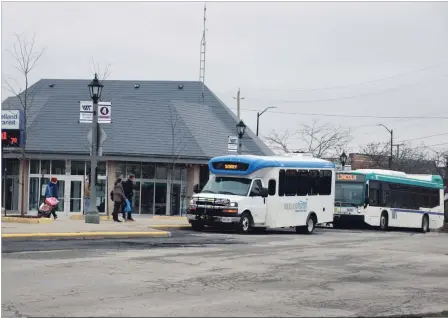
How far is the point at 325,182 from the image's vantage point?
3127 centimetres

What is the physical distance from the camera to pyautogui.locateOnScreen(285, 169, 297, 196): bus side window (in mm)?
28781

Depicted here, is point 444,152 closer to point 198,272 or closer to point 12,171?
point 12,171

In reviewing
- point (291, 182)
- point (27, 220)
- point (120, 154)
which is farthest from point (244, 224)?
point (120, 154)

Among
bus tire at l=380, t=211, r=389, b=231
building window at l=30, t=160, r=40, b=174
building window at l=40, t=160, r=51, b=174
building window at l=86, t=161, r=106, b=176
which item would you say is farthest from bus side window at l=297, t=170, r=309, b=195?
building window at l=30, t=160, r=40, b=174

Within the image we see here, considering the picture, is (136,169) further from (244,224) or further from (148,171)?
(244,224)

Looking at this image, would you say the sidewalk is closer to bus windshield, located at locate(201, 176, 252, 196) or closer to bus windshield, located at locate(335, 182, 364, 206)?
bus windshield, located at locate(201, 176, 252, 196)

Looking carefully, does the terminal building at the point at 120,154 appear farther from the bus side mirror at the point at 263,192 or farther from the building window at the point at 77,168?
the bus side mirror at the point at 263,192

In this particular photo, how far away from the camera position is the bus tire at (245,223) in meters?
26.6

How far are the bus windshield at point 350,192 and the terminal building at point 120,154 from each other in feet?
45.3

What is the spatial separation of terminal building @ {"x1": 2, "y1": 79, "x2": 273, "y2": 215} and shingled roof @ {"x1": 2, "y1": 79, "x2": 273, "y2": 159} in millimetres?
65

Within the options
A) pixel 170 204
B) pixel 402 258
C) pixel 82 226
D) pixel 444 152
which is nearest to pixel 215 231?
pixel 82 226

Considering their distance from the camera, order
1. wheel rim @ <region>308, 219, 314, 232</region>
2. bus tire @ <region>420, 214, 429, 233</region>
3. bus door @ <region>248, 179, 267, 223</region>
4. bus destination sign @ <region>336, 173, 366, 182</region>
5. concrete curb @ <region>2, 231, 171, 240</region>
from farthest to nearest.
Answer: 1. bus tire @ <region>420, 214, 429, 233</region>
2. bus destination sign @ <region>336, 173, 366, 182</region>
3. wheel rim @ <region>308, 219, 314, 232</region>
4. bus door @ <region>248, 179, 267, 223</region>
5. concrete curb @ <region>2, 231, 171, 240</region>

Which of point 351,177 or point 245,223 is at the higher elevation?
point 351,177

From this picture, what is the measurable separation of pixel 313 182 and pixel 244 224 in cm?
475
